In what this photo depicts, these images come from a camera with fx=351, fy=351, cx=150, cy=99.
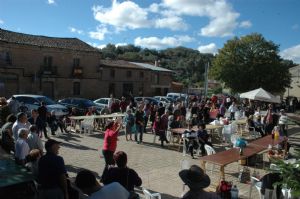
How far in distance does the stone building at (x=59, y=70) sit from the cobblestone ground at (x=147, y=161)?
21495mm

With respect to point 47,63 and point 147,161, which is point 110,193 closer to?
point 147,161

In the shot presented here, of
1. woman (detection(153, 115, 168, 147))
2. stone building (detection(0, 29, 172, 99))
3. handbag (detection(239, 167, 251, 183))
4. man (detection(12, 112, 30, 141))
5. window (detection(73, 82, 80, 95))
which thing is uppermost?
stone building (detection(0, 29, 172, 99))

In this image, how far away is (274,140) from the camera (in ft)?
42.1

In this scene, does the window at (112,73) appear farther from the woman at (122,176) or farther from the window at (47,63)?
the woman at (122,176)

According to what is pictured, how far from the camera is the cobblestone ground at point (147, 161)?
936cm

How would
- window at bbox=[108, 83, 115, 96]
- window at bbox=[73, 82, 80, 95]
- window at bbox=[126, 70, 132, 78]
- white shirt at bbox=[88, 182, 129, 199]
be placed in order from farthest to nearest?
1. window at bbox=[126, 70, 132, 78]
2. window at bbox=[108, 83, 115, 96]
3. window at bbox=[73, 82, 80, 95]
4. white shirt at bbox=[88, 182, 129, 199]

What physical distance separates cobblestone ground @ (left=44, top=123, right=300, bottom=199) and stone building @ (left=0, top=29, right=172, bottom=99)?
70.5ft

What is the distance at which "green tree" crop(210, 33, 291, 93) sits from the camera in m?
37.1

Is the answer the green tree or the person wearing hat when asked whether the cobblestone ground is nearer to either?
the person wearing hat

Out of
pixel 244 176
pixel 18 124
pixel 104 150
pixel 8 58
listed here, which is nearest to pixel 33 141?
pixel 18 124

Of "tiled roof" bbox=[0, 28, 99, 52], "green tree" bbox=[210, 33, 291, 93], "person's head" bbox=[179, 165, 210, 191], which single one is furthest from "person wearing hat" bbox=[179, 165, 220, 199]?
"green tree" bbox=[210, 33, 291, 93]

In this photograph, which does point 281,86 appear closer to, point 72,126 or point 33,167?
point 72,126

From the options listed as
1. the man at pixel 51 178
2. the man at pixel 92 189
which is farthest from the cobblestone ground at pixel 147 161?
the man at pixel 92 189

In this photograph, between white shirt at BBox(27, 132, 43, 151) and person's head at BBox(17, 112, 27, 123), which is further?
person's head at BBox(17, 112, 27, 123)
